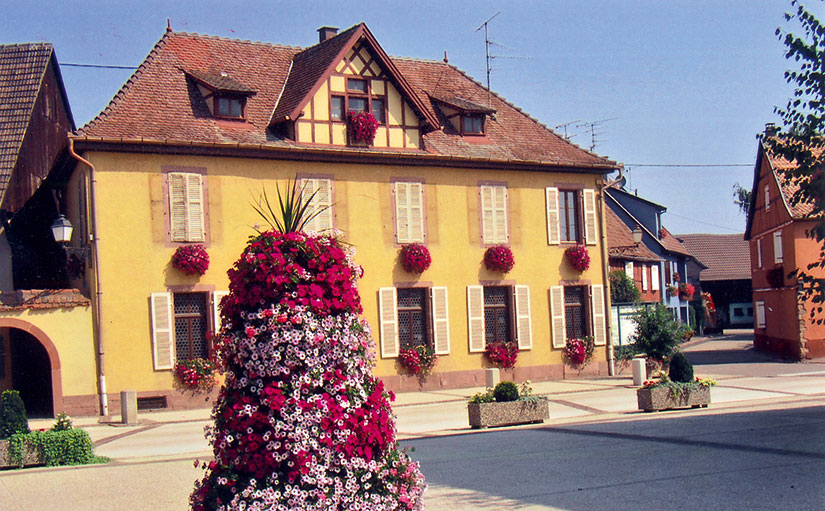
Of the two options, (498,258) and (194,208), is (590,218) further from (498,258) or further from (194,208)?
(194,208)

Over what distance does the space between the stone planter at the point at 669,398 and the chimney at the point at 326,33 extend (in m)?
15.4

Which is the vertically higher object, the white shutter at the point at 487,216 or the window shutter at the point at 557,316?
the white shutter at the point at 487,216

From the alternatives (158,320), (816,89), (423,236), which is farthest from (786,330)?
(816,89)

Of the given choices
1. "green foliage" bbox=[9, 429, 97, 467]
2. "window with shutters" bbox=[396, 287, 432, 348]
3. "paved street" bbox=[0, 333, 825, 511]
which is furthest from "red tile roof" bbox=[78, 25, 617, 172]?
"green foliage" bbox=[9, 429, 97, 467]

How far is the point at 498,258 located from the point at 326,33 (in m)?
8.59

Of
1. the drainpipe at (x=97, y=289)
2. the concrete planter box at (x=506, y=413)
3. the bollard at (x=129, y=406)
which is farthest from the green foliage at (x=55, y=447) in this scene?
the drainpipe at (x=97, y=289)

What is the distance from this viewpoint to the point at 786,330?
3581 centimetres

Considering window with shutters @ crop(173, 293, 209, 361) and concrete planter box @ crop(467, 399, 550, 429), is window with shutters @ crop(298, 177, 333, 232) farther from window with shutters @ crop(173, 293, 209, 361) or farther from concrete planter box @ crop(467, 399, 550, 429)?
concrete planter box @ crop(467, 399, 550, 429)

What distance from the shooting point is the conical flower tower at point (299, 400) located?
20.4ft

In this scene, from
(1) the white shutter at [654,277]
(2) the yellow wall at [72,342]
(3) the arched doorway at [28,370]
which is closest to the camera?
(2) the yellow wall at [72,342]

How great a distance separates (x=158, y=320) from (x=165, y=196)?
116 inches

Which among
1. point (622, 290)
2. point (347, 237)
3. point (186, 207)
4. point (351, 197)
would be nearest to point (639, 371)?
point (347, 237)

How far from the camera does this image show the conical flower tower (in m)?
6.21

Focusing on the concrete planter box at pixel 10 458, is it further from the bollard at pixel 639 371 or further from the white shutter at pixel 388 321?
the bollard at pixel 639 371
